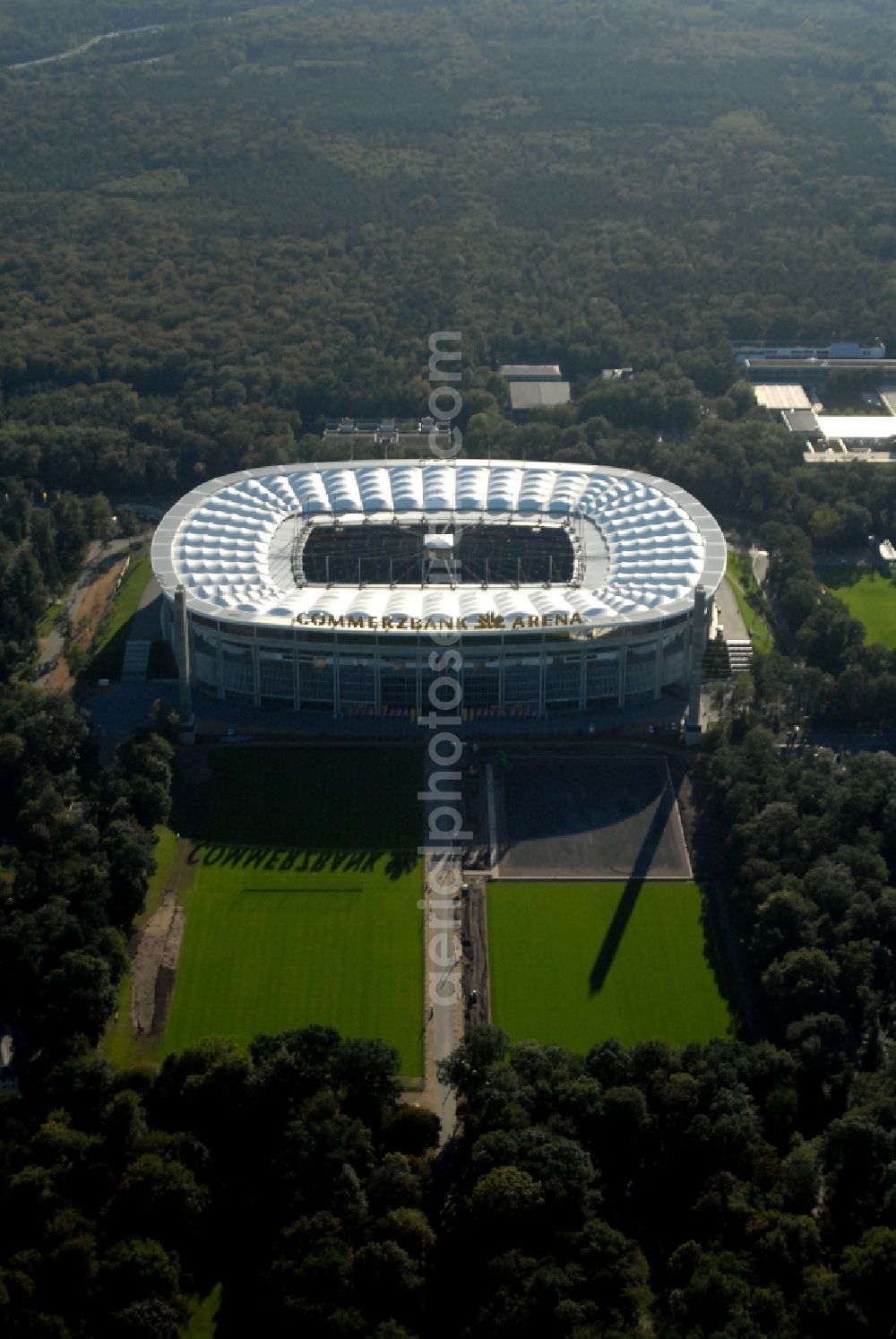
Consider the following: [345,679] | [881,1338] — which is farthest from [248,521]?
[881,1338]

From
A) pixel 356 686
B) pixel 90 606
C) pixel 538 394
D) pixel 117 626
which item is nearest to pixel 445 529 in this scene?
pixel 356 686

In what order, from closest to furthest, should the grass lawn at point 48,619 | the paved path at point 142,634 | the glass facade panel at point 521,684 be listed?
the glass facade panel at point 521,684
the paved path at point 142,634
the grass lawn at point 48,619

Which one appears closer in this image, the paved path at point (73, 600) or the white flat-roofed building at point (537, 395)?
the paved path at point (73, 600)

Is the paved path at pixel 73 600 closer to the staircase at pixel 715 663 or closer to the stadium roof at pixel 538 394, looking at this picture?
the stadium roof at pixel 538 394

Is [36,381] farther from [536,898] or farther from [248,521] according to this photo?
[536,898]

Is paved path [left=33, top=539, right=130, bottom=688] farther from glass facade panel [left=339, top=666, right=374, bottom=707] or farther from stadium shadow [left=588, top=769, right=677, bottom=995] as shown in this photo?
stadium shadow [left=588, top=769, right=677, bottom=995]

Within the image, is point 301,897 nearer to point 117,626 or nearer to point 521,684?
point 521,684

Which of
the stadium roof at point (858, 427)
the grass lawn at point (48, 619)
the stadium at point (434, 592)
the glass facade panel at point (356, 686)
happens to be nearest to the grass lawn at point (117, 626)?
the grass lawn at point (48, 619)
